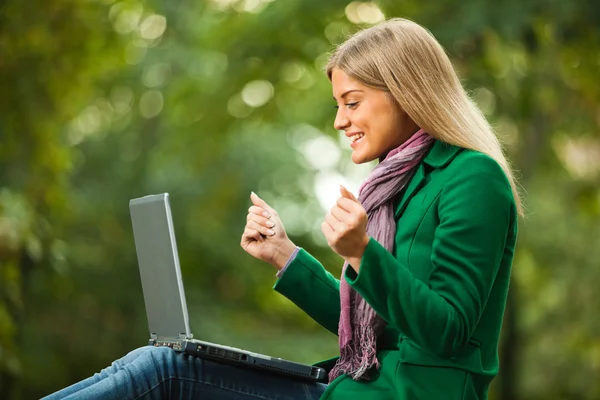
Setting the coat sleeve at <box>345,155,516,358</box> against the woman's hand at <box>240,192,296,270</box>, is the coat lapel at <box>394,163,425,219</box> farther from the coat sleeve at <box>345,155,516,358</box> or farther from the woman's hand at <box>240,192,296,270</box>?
the woman's hand at <box>240,192,296,270</box>

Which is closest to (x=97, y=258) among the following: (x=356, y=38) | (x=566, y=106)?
(x=566, y=106)

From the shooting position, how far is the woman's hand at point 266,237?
208 cm

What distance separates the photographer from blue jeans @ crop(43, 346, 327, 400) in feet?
5.80

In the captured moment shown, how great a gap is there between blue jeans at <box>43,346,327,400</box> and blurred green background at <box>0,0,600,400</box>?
2.90 m

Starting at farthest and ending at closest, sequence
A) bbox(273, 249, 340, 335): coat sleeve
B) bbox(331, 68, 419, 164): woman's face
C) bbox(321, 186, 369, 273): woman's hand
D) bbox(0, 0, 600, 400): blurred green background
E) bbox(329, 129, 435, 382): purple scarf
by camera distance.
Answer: bbox(0, 0, 600, 400): blurred green background
bbox(273, 249, 340, 335): coat sleeve
bbox(331, 68, 419, 164): woman's face
bbox(329, 129, 435, 382): purple scarf
bbox(321, 186, 369, 273): woman's hand

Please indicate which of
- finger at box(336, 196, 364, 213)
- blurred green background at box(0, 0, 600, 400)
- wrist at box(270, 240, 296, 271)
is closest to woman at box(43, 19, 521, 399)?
finger at box(336, 196, 364, 213)

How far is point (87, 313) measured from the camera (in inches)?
355

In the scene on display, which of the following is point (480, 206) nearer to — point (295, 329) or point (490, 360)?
point (490, 360)

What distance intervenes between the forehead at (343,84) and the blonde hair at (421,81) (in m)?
0.01

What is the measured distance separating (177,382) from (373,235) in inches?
20.7

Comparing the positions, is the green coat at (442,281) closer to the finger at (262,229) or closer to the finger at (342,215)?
the finger at (342,215)

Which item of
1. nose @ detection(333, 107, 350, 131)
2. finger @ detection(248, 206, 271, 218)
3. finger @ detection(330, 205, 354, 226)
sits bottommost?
finger @ detection(248, 206, 271, 218)

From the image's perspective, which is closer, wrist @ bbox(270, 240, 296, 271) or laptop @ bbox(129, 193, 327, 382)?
laptop @ bbox(129, 193, 327, 382)

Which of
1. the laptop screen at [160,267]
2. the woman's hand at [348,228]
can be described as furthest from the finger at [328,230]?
the laptop screen at [160,267]
